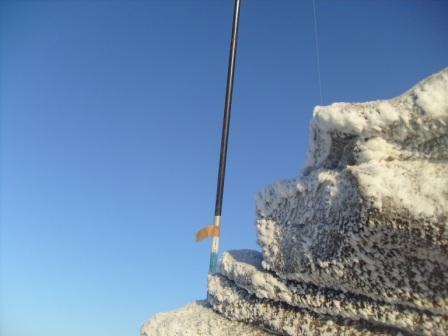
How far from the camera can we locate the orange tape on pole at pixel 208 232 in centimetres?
786

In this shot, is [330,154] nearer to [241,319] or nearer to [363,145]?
[363,145]

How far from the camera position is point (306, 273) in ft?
16.2

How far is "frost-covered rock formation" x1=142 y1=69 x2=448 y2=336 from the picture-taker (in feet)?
12.5

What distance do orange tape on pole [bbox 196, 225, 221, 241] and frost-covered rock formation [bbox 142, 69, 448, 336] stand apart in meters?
1.91

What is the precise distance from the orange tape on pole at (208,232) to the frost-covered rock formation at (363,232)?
1.91m

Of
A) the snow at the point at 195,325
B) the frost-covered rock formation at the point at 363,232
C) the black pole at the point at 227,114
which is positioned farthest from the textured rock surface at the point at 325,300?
the black pole at the point at 227,114

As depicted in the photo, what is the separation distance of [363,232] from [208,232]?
4.23 metres

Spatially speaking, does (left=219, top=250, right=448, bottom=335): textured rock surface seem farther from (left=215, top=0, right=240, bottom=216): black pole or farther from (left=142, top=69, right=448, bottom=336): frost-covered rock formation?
(left=215, top=0, right=240, bottom=216): black pole

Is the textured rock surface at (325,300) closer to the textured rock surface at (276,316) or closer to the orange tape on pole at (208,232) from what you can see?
the textured rock surface at (276,316)

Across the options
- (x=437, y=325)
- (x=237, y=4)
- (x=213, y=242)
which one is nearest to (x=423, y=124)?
(x=437, y=325)

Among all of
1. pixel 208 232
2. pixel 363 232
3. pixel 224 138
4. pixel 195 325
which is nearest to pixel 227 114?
pixel 224 138

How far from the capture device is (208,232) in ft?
25.9

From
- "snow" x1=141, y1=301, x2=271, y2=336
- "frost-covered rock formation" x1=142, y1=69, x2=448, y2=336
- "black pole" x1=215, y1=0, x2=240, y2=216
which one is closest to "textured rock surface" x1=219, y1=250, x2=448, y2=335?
"frost-covered rock formation" x1=142, y1=69, x2=448, y2=336

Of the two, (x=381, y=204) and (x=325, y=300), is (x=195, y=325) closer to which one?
(x=325, y=300)
